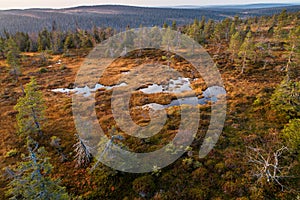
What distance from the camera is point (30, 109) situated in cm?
2362

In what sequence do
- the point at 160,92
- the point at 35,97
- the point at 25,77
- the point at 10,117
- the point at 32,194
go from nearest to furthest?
1. the point at 32,194
2. the point at 35,97
3. the point at 10,117
4. the point at 160,92
5. the point at 25,77

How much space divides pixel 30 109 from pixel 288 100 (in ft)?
110

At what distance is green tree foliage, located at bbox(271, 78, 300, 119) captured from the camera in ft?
82.7

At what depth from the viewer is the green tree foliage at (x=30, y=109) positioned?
2264 centimetres

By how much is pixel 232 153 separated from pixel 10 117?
108 ft

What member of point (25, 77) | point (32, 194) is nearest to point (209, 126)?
point (32, 194)

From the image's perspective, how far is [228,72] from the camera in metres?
48.9

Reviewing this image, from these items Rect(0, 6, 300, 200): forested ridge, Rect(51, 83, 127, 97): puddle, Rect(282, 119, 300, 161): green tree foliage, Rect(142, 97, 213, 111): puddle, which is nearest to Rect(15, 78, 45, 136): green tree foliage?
Rect(0, 6, 300, 200): forested ridge

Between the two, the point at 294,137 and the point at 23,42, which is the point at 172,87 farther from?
the point at 23,42

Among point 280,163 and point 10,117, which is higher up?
point 280,163

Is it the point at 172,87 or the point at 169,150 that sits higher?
the point at 169,150

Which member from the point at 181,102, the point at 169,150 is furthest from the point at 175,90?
the point at 169,150

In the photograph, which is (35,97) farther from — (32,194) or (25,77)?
(25,77)

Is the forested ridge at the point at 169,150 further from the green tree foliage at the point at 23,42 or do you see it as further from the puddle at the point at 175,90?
the green tree foliage at the point at 23,42
